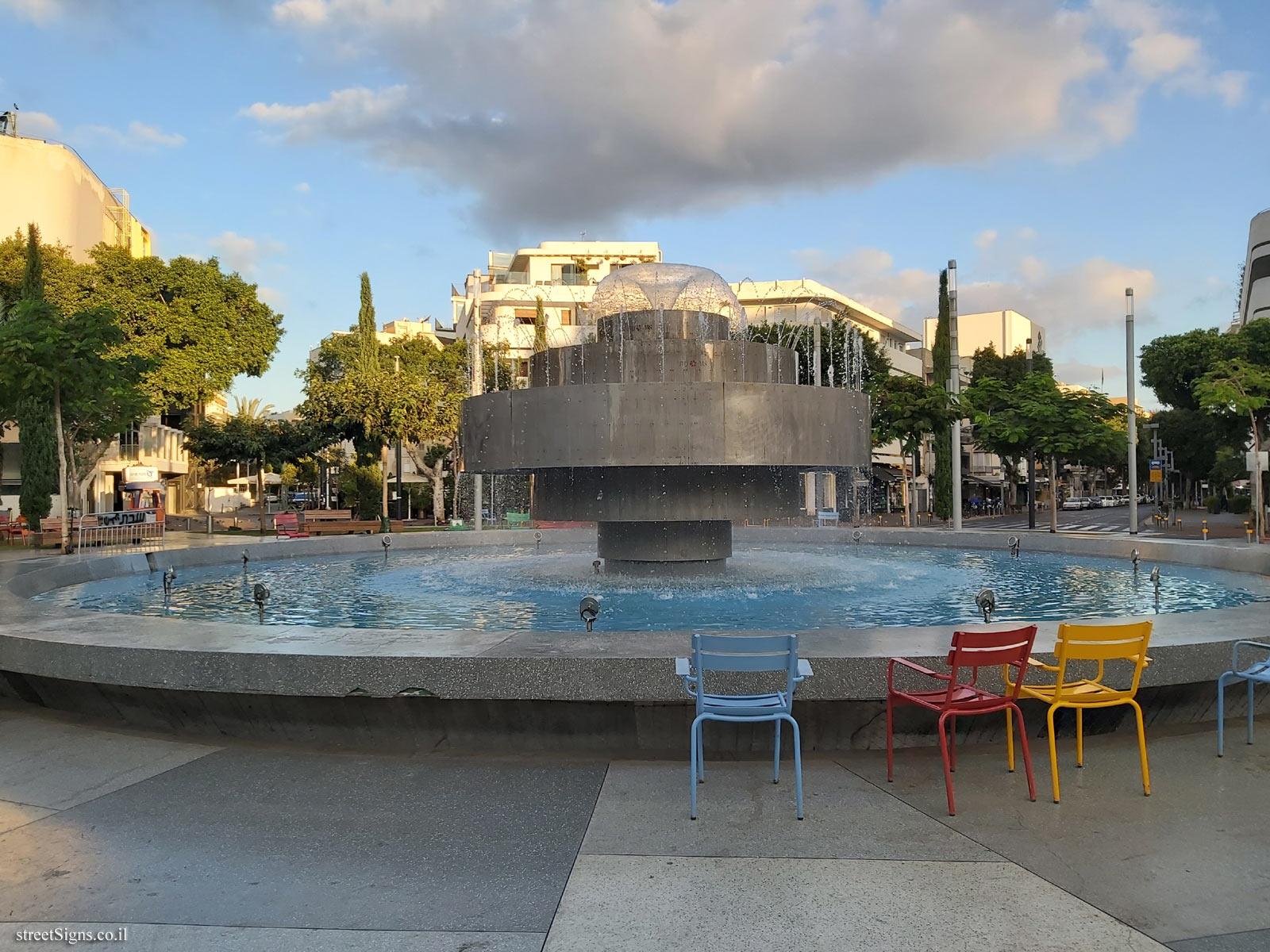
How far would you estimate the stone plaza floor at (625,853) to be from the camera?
145 inches

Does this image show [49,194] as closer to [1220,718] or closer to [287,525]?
[287,525]

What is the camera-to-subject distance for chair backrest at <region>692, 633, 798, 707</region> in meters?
5.00

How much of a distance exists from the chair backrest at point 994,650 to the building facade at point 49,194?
185ft

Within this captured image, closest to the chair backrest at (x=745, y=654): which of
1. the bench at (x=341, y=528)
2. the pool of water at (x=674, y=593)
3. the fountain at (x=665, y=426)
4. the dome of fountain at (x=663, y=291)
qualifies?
the pool of water at (x=674, y=593)

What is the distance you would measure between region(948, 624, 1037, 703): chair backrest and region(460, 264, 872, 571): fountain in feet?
24.3

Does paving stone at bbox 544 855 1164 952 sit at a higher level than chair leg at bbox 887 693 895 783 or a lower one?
lower

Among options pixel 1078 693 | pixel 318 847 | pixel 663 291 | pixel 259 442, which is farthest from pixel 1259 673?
pixel 259 442

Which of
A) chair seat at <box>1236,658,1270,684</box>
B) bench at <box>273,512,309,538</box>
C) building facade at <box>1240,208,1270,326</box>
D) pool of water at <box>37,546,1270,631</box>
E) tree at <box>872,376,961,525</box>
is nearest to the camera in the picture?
chair seat at <box>1236,658,1270,684</box>

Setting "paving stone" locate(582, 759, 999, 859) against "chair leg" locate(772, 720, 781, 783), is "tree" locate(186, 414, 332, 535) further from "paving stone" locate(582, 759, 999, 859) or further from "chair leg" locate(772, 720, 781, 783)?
"chair leg" locate(772, 720, 781, 783)

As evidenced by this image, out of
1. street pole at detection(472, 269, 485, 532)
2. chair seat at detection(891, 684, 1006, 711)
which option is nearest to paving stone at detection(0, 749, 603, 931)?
chair seat at detection(891, 684, 1006, 711)

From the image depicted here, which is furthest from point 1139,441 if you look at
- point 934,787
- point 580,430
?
point 934,787

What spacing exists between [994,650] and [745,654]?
1.45 meters

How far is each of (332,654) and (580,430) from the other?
277 inches

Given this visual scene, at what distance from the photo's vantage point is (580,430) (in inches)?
501
